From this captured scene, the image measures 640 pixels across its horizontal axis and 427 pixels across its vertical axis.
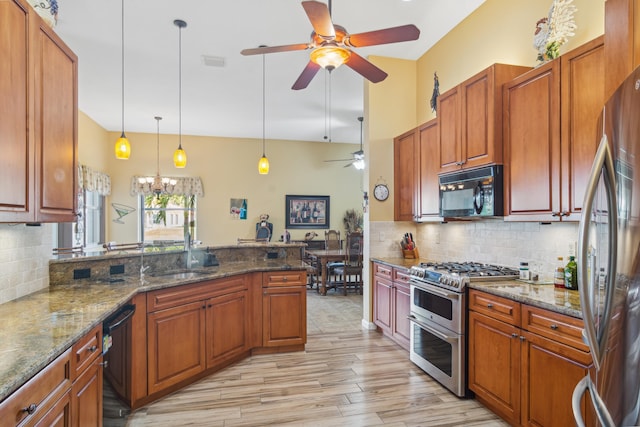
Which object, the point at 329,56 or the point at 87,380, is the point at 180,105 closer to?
the point at 329,56

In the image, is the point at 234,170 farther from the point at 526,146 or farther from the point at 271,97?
the point at 526,146

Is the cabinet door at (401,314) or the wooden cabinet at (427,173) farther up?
the wooden cabinet at (427,173)

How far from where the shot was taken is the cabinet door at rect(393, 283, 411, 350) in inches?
140

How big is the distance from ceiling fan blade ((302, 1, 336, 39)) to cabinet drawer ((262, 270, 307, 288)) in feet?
7.29

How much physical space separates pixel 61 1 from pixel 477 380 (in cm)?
468

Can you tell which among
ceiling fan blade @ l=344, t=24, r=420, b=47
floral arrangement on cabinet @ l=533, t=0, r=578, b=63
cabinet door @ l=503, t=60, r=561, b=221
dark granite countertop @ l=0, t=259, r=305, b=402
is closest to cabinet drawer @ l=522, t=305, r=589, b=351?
cabinet door @ l=503, t=60, r=561, b=221

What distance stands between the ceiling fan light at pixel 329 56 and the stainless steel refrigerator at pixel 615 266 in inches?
67.5

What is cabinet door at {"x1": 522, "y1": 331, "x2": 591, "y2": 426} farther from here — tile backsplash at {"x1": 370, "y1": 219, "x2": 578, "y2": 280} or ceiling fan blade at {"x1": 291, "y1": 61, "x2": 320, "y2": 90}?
ceiling fan blade at {"x1": 291, "y1": 61, "x2": 320, "y2": 90}

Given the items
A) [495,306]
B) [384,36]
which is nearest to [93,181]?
[384,36]

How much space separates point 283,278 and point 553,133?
102 inches

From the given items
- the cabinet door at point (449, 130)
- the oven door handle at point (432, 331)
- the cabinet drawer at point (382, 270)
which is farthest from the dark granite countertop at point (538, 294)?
the cabinet drawer at point (382, 270)

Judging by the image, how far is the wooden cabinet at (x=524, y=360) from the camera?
75.3 inches

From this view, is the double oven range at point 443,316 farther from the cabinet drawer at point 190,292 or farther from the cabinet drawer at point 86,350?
the cabinet drawer at point 86,350

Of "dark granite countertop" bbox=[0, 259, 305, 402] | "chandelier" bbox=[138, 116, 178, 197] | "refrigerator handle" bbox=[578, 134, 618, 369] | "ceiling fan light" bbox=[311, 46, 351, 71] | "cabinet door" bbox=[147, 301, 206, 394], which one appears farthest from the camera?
"chandelier" bbox=[138, 116, 178, 197]
